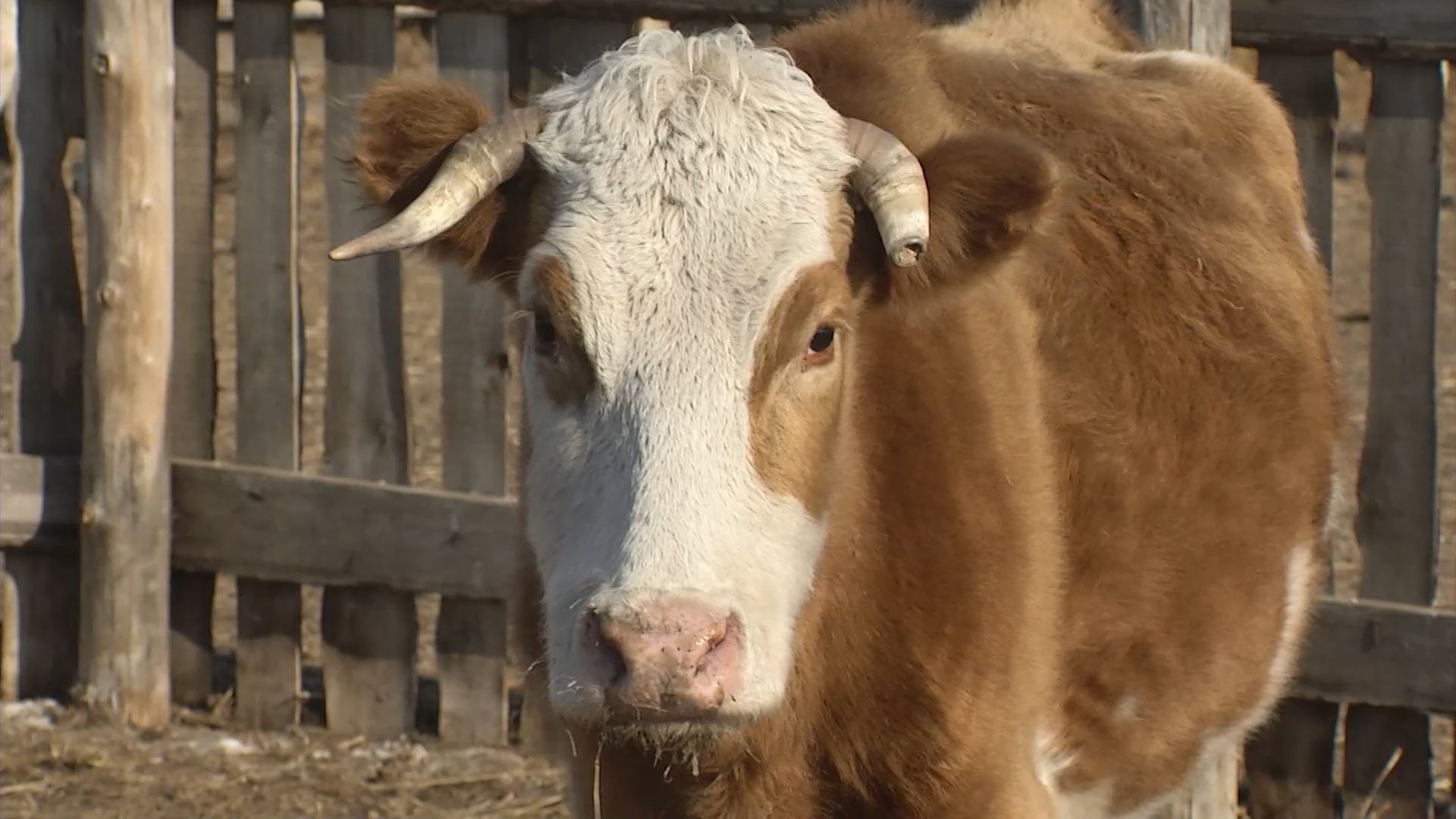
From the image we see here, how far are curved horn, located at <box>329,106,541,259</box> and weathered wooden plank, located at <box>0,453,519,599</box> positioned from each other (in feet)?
8.97

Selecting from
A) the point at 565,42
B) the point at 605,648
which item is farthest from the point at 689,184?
the point at 565,42

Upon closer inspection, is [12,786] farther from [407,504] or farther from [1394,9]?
[1394,9]

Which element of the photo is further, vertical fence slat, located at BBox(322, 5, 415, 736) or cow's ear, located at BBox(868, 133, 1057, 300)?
vertical fence slat, located at BBox(322, 5, 415, 736)

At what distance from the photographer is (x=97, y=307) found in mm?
6020

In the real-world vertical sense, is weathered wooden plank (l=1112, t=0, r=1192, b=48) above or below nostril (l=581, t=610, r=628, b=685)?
above

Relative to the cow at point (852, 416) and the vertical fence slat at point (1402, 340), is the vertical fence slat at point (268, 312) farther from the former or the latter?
the vertical fence slat at point (1402, 340)

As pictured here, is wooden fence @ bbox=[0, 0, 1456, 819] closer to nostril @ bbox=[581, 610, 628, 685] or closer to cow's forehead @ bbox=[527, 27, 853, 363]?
cow's forehead @ bbox=[527, 27, 853, 363]

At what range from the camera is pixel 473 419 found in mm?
6047

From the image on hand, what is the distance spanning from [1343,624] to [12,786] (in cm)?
380

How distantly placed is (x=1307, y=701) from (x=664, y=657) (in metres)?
3.51

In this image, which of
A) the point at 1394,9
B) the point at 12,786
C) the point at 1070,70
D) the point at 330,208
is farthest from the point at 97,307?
the point at 1394,9

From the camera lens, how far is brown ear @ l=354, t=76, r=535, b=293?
3367 mm

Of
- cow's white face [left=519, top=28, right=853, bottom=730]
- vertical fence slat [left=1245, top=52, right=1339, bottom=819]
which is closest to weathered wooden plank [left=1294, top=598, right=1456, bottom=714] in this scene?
vertical fence slat [left=1245, top=52, right=1339, bottom=819]

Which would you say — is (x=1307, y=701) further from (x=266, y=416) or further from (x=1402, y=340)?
(x=266, y=416)
